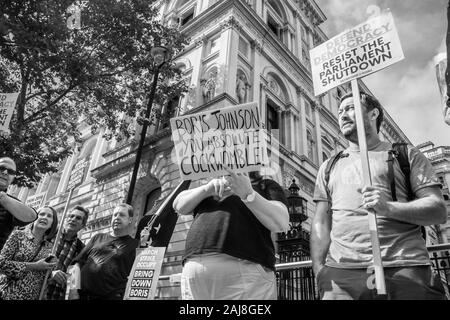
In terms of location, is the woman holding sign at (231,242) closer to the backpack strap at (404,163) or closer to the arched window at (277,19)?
the backpack strap at (404,163)

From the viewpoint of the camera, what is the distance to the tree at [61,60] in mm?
8938

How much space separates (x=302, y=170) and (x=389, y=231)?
1412 cm

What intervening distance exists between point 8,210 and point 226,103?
1013 cm

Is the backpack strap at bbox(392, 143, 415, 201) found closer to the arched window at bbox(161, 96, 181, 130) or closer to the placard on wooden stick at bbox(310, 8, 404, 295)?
the placard on wooden stick at bbox(310, 8, 404, 295)

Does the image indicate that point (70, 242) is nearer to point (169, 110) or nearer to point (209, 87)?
point (209, 87)

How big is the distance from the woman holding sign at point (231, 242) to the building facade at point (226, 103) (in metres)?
8.75

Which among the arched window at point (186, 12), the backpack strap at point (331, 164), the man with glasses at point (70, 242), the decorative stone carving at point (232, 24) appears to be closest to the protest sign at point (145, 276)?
the backpack strap at point (331, 164)

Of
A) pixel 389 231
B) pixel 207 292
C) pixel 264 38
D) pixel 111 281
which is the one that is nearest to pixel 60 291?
pixel 111 281

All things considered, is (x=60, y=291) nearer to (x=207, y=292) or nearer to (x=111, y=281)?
(x=111, y=281)

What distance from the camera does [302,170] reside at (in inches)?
619

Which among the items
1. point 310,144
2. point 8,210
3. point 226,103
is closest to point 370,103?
point 8,210

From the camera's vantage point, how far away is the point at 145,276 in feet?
7.47

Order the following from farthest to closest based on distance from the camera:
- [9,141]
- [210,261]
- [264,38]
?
1. [264,38]
2. [9,141]
3. [210,261]
